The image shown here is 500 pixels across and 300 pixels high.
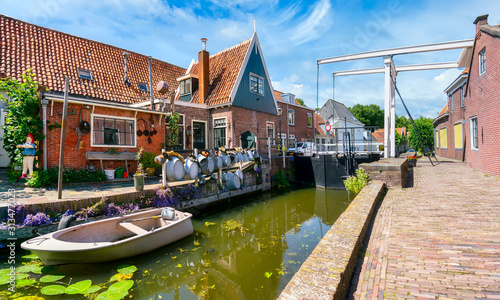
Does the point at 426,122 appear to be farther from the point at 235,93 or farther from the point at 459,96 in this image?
the point at 235,93

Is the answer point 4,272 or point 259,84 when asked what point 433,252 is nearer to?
point 4,272

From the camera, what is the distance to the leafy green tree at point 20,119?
7.67m

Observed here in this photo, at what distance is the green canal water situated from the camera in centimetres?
412

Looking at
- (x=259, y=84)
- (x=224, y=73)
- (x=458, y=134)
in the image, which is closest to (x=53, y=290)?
(x=224, y=73)

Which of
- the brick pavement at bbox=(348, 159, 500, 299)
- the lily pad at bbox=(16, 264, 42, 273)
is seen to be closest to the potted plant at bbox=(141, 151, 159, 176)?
the lily pad at bbox=(16, 264, 42, 273)

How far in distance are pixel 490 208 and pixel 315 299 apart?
5.31 metres

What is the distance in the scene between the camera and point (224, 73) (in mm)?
15891

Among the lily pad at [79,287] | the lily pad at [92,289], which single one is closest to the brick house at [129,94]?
the lily pad at [79,287]

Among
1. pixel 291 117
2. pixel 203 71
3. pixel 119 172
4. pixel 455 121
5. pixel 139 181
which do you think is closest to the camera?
pixel 139 181

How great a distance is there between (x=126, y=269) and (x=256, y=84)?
46.5 ft

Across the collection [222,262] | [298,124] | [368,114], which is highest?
[368,114]

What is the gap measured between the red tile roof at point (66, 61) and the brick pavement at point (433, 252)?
13.4m

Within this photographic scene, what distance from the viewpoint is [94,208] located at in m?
5.98

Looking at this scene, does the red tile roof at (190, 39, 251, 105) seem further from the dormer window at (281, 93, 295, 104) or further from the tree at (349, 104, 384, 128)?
the tree at (349, 104, 384, 128)
